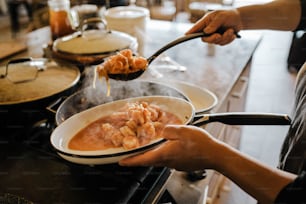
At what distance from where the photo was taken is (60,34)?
135 centimetres

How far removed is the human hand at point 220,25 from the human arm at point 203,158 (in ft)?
1.60

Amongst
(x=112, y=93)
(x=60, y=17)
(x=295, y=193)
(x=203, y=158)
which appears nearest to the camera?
(x=295, y=193)

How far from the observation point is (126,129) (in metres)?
0.70

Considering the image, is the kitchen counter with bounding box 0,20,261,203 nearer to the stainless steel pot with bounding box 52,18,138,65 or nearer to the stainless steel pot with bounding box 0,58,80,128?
the stainless steel pot with bounding box 52,18,138,65

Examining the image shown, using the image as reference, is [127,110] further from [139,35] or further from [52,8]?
[52,8]

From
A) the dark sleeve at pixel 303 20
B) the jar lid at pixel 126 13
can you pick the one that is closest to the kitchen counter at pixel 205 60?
the jar lid at pixel 126 13

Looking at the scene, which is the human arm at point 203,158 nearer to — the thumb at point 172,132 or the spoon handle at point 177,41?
the thumb at point 172,132

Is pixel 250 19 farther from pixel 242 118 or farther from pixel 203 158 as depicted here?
pixel 203 158

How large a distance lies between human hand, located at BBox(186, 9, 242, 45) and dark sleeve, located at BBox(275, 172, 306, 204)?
610 mm

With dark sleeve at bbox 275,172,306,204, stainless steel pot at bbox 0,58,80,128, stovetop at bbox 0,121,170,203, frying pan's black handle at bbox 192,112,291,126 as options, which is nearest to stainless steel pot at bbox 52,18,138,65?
stainless steel pot at bbox 0,58,80,128

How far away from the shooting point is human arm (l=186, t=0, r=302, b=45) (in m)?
0.98

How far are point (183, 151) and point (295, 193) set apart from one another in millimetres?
219

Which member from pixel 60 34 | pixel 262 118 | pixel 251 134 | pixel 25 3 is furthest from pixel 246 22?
pixel 25 3

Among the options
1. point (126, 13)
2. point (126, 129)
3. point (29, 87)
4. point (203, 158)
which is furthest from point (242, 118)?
point (126, 13)
